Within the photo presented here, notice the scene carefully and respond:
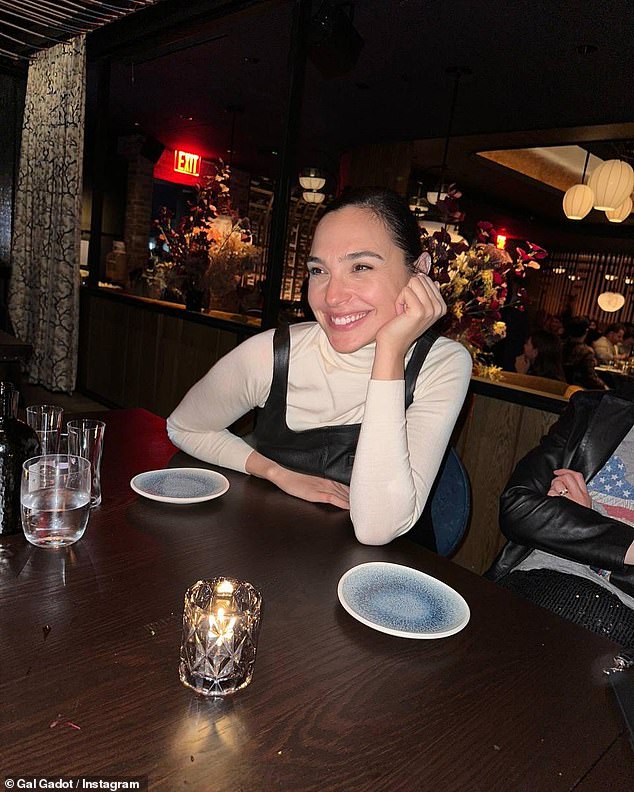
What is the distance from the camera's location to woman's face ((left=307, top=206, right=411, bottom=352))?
4.69 feet

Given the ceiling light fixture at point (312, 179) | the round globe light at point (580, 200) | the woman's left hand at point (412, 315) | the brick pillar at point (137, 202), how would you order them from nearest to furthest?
1. the woman's left hand at point (412, 315)
2. the round globe light at point (580, 200)
3. the ceiling light fixture at point (312, 179)
4. the brick pillar at point (137, 202)

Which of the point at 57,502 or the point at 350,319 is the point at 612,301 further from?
the point at 57,502

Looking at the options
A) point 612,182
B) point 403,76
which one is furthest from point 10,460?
point 612,182

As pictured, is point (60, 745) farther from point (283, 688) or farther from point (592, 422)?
point (592, 422)

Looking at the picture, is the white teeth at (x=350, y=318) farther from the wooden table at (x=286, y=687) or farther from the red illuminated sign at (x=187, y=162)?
the red illuminated sign at (x=187, y=162)

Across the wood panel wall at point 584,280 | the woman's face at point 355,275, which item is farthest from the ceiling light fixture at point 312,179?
the wood panel wall at point 584,280

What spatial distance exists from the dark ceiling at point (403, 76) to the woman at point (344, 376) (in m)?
2.54

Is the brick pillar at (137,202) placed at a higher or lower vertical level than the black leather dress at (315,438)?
higher

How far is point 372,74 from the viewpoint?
500 centimetres

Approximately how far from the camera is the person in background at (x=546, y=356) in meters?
4.07

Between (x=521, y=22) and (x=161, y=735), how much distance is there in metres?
4.41

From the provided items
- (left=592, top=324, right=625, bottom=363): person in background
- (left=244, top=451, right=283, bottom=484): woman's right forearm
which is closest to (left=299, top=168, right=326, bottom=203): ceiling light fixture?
(left=592, top=324, right=625, bottom=363): person in background

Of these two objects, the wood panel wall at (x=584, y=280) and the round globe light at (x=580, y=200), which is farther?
the wood panel wall at (x=584, y=280)

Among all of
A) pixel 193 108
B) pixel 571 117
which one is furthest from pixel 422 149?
pixel 193 108
